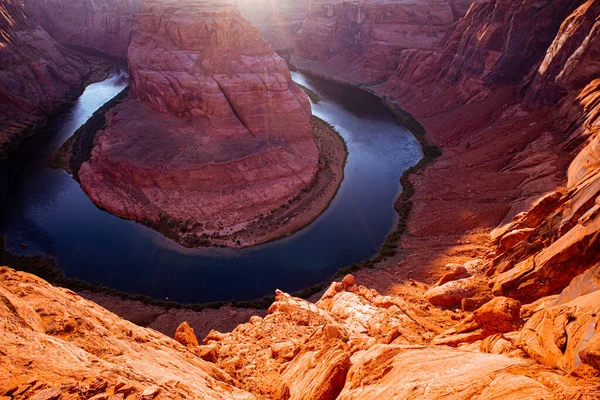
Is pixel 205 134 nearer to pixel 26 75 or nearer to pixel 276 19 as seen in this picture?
pixel 26 75

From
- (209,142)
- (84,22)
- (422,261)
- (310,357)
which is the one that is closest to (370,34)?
(209,142)

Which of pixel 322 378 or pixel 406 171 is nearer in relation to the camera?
pixel 322 378

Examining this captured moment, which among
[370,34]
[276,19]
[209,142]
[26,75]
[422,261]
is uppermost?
[276,19]

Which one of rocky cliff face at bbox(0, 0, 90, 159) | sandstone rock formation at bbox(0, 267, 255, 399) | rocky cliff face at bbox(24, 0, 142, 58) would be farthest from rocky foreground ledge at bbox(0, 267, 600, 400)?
rocky cliff face at bbox(24, 0, 142, 58)

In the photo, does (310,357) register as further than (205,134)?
No

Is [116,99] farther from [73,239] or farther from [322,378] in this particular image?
[322,378]

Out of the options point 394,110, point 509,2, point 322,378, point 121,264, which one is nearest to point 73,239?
point 121,264
